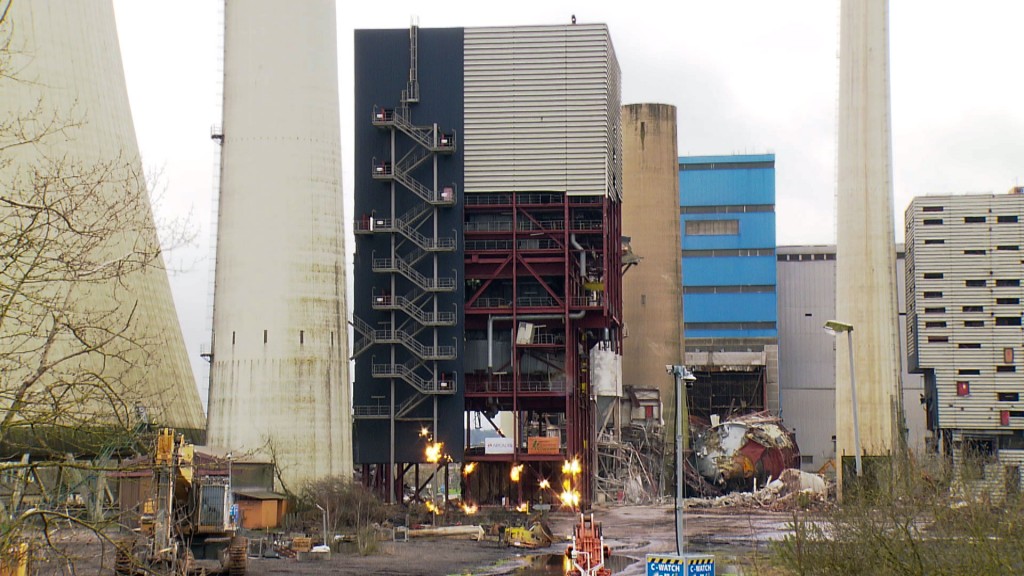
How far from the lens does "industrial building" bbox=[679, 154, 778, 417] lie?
396 feet

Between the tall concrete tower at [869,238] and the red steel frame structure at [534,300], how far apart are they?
760 inches

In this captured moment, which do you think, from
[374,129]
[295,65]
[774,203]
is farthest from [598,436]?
[774,203]

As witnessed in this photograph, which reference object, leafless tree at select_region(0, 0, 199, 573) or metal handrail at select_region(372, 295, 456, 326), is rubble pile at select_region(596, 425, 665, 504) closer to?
metal handrail at select_region(372, 295, 456, 326)

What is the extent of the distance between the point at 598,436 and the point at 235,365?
3045cm

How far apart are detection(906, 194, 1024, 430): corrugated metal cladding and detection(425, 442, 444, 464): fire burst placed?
3717 cm

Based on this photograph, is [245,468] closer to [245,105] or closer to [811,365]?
[245,105]

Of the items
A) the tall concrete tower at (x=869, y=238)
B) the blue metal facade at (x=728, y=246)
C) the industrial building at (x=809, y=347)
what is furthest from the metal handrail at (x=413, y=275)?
the industrial building at (x=809, y=347)

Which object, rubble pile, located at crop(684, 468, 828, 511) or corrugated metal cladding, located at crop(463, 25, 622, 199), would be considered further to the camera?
rubble pile, located at crop(684, 468, 828, 511)

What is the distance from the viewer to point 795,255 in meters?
130

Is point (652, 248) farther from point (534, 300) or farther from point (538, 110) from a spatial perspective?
point (538, 110)

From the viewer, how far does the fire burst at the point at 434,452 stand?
250 feet

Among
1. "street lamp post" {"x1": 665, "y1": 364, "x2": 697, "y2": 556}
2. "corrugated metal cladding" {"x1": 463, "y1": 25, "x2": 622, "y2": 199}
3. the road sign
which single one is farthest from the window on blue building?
the road sign

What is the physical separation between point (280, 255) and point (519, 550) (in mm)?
22002

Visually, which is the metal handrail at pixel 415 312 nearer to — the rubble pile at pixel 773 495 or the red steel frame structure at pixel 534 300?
the red steel frame structure at pixel 534 300
